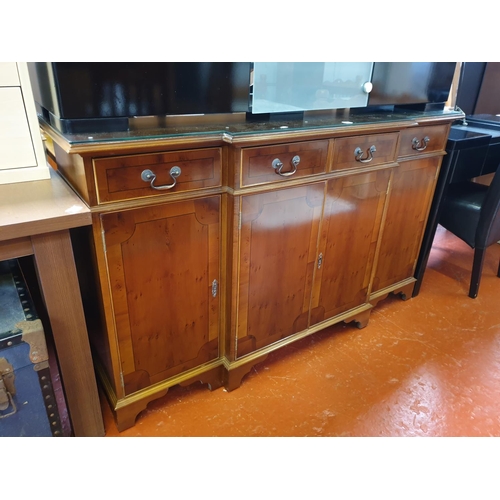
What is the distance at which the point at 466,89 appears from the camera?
8.25 ft

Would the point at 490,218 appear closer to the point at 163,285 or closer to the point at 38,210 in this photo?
the point at 163,285

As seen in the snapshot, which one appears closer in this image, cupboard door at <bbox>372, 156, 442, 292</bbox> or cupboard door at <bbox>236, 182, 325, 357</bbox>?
cupboard door at <bbox>236, 182, 325, 357</bbox>

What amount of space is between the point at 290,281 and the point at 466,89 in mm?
1960

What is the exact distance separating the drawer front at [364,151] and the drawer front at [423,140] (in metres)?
0.09

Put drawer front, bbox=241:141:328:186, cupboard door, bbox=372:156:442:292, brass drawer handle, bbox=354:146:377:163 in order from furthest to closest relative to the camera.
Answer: cupboard door, bbox=372:156:442:292, brass drawer handle, bbox=354:146:377:163, drawer front, bbox=241:141:328:186

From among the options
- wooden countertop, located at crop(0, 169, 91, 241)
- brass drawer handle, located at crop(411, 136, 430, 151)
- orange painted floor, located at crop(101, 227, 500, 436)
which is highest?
brass drawer handle, located at crop(411, 136, 430, 151)

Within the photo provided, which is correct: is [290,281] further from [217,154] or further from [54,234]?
[54,234]

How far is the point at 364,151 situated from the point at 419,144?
38 cm

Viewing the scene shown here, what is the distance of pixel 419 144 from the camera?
1.68 meters

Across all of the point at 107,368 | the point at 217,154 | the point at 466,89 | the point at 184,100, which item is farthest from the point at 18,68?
the point at 466,89

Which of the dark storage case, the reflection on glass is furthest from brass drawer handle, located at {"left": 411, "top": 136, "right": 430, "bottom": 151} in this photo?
the dark storage case

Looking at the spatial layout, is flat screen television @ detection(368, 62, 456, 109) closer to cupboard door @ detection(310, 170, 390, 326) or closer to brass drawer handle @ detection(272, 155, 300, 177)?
cupboard door @ detection(310, 170, 390, 326)

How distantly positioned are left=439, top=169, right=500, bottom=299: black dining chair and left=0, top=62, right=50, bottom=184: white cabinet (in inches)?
75.1

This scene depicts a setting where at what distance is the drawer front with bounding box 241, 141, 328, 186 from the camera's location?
1173 millimetres
